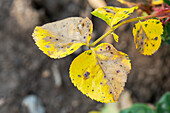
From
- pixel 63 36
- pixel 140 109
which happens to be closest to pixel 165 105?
pixel 140 109

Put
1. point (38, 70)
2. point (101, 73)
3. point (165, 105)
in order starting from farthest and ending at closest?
point (38, 70) < point (165, 105) < point (101, 73)

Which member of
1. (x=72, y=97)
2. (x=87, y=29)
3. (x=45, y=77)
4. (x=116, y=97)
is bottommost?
(x=72, y=97)

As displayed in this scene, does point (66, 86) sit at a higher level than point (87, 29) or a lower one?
lower

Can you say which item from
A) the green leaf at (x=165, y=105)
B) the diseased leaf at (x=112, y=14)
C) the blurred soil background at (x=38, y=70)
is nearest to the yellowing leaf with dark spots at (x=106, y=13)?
the diseased leaf at (x=112, y=14)

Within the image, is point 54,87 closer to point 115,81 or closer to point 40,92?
point 40,92

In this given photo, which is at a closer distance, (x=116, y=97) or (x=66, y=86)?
(x=116, y=97)

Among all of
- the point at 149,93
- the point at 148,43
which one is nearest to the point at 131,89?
the point at 149,93

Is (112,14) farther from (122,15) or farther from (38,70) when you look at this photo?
(38,70)
